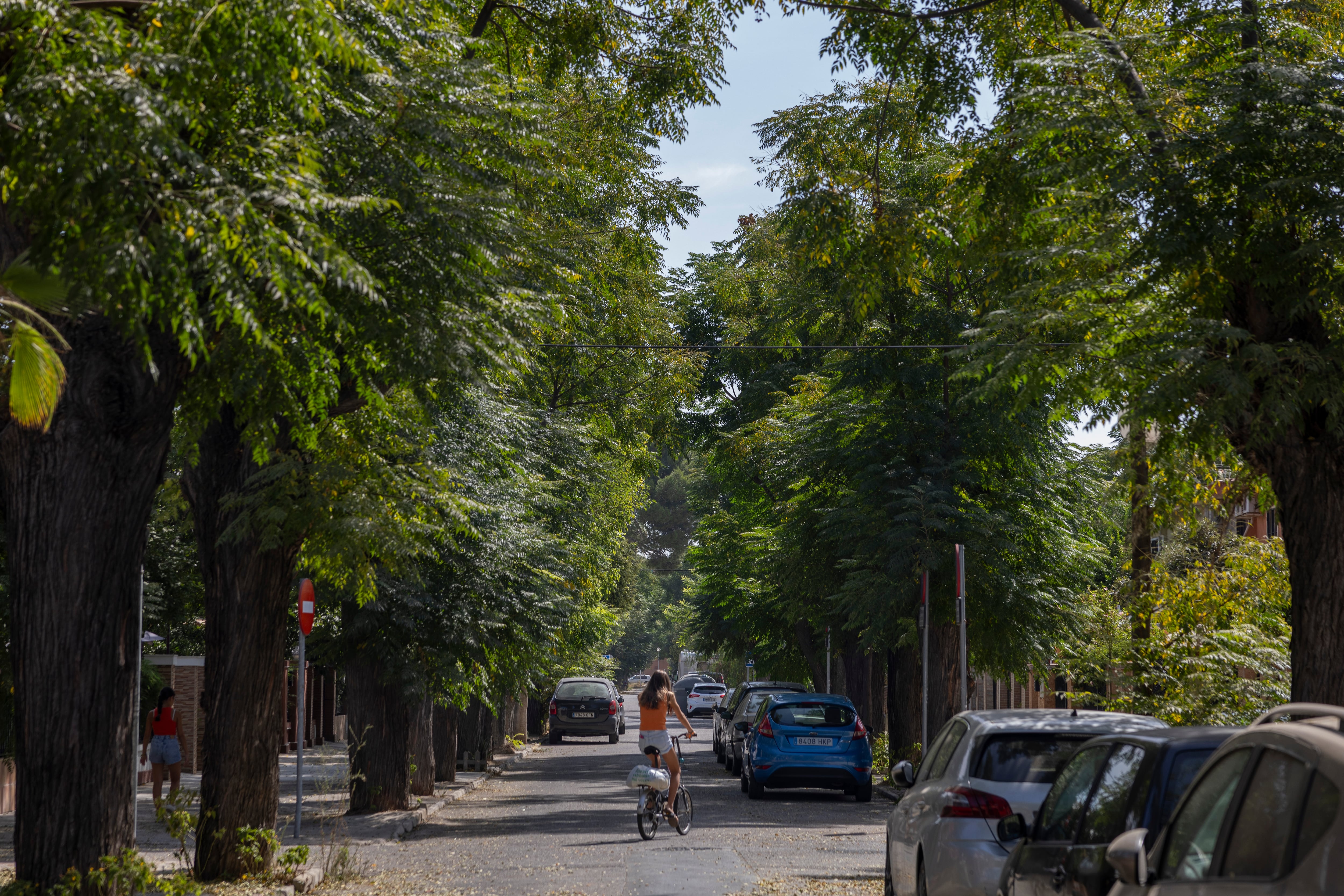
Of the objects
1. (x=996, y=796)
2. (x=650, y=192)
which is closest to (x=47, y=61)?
(x=996, y=796)

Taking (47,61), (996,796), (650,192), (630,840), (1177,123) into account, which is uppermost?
(650,192)

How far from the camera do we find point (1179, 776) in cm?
561

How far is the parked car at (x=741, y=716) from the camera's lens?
28.5m

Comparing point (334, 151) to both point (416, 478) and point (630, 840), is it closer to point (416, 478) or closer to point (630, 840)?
point (416, 478)

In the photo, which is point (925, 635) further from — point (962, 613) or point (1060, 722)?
point (1060, 722)

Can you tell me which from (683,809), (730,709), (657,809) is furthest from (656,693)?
(730,709)

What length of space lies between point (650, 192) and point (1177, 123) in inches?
522

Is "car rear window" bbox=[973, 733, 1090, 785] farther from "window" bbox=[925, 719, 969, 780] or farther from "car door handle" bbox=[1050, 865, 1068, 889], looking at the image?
"car door handle" bbox=[1050, 865, 1068, 889]

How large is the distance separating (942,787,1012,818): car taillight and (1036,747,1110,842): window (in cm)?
157

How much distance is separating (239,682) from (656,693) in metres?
5.78

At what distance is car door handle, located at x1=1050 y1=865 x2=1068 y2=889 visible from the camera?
5848mm

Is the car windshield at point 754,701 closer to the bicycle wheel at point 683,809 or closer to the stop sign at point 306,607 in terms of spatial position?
the bicycle wheel at point 683,809

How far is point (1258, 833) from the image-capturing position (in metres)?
4.07

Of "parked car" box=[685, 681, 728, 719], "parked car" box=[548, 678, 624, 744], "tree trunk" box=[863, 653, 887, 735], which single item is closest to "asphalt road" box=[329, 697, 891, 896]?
"tree trunk" box=[863, 653, 887, 735]
